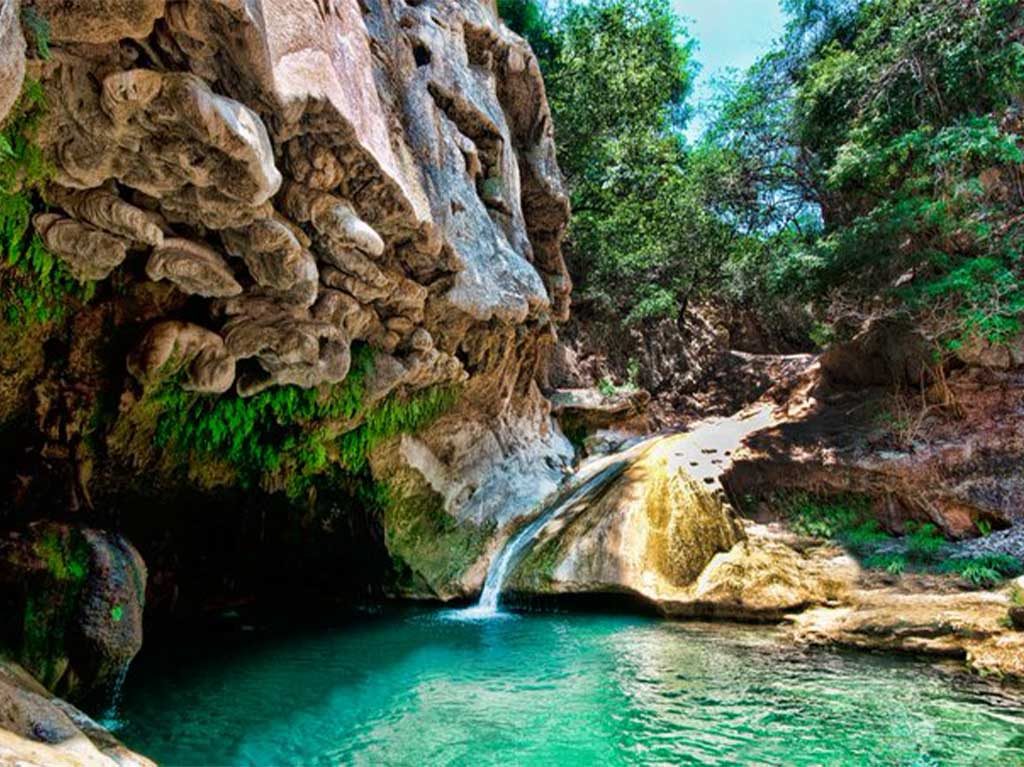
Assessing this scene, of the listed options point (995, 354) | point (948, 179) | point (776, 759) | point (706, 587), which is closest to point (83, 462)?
point (776, 759)

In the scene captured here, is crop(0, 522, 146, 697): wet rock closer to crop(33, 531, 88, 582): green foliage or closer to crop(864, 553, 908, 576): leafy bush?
crop(33, 531, 88, 582): green foliage

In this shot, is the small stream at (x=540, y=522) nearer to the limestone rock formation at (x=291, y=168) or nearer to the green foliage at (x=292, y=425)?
the green foliage at (x=292, y=425)

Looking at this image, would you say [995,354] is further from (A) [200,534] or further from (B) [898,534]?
(A) [200,534]

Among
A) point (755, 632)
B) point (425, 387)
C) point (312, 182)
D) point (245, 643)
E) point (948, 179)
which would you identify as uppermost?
point (948, 179)

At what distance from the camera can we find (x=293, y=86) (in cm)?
446

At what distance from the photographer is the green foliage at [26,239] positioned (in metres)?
4.08

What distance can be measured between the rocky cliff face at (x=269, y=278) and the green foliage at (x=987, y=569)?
673 centimetres

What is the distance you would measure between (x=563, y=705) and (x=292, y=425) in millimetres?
5296

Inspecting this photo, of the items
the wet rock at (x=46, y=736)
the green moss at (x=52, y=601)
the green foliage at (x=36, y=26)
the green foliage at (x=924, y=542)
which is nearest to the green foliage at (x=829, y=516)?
the green foliage at (x=924, y=542)

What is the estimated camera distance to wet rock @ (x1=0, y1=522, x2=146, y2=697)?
5195 mm

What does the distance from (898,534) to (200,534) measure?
11.2m

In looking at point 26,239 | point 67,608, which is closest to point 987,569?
point 67,608

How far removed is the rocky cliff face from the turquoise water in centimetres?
241

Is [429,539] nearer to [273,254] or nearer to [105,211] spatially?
[273,254]
